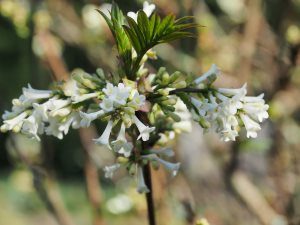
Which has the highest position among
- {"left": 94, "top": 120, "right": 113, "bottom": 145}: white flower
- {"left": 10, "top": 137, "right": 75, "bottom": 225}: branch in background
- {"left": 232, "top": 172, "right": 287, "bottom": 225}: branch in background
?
{"left": 94, "top": 120, "right": 113, "bottom": 145}: white flower

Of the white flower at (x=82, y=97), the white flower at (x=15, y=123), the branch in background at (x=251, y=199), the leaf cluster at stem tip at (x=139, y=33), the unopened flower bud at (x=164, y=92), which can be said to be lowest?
the branch in background at (x=251, y=199)

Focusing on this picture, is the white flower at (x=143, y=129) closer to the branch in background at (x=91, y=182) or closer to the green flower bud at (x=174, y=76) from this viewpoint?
the green flower bud at (x=174, y=76)

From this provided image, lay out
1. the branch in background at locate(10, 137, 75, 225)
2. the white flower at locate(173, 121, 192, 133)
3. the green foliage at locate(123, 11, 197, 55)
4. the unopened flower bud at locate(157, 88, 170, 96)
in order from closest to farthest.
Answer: the green foliage at locate(123, 11, 197, 55) < the unopened flower bud at locate(157, 88, 170, 96) < the white flower at locate(173, 121, 192, 133) < the branch in background at locate(10, 137, 75, 225)

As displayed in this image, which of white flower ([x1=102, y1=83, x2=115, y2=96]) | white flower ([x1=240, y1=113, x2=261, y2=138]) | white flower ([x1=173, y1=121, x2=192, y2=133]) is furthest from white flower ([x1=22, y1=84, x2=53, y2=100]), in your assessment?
white flower ([x1=240, y1=113, x2=261, y2=138])

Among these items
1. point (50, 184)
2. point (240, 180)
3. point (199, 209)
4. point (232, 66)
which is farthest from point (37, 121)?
point (232, 66)

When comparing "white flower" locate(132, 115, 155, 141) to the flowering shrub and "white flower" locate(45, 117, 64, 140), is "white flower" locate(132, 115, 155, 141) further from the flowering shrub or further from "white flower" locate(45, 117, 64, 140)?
"white flower" locate(45, 117, 64, 140)

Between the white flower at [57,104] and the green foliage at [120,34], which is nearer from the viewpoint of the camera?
the green foliage at [120,34]

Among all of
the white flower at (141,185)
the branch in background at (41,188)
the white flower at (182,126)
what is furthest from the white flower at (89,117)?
the branch in background at (41,188)
